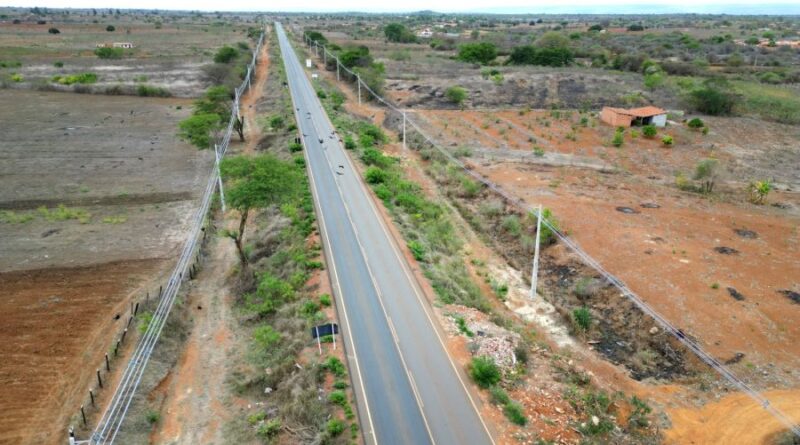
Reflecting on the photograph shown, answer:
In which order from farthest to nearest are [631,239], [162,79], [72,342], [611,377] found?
[162,79], [631,239], [72,342], [611,377]

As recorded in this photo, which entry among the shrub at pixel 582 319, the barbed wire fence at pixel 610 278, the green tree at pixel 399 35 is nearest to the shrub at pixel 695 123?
the barbed wire fence at pixel 610 278

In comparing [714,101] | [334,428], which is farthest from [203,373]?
[714,101]

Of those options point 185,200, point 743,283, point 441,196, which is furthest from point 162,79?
point 743,283

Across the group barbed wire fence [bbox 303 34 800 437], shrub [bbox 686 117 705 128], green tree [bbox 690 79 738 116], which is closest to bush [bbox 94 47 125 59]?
barbed wire fence [bbox 303 34 800 437]

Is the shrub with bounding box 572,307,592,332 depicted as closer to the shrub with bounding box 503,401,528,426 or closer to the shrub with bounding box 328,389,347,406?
the shrub with bounding box 503,401,528,426

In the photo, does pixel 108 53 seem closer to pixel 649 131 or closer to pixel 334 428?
pixel 649 131

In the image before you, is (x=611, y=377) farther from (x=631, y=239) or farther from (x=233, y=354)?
(x=233, y=354)
